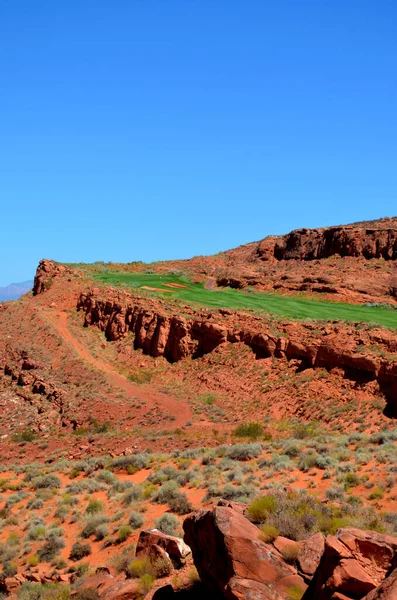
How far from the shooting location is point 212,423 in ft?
88.8

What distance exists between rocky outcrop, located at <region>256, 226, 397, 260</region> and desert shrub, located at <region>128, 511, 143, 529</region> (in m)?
44.0

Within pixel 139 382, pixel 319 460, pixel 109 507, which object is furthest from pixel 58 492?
pixel 139 382

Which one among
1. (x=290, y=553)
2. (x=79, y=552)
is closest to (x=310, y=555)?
(x=290, y=553)

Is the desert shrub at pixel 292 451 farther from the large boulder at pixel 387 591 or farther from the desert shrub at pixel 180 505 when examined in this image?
the large boulder at pixel 387 591

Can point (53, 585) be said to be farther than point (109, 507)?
No

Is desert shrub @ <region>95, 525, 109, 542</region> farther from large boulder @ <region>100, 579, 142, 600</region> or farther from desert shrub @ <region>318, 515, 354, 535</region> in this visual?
desert shrub @ <region>318, 515, 354, 535</region>

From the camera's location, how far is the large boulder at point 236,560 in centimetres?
782

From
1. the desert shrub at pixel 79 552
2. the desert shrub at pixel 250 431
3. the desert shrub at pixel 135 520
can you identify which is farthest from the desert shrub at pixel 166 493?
the desert shrub at pixel 250 431

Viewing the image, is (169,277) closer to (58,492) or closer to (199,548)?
(58,492)

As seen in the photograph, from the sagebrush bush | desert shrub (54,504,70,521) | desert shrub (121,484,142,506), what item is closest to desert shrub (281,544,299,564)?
the sagebrush bush

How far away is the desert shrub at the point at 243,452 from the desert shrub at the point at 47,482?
615 centimetres

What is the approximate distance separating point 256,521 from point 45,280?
151 ft

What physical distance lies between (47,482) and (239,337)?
1712 centimetres

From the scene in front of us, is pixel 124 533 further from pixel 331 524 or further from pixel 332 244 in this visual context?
pixel 332 244
